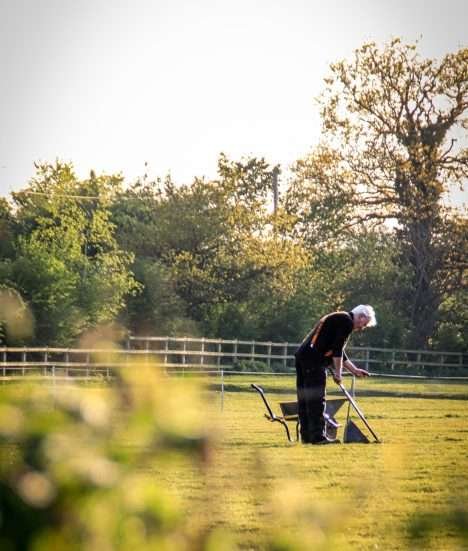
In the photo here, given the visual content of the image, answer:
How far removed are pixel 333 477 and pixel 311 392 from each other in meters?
3.45

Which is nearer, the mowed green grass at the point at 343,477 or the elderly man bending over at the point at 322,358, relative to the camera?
the mowed green grass at the point at 343,477

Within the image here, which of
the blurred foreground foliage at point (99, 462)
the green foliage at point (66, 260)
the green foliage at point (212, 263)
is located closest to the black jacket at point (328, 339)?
the blurred foreground foliage at point (99, 462)

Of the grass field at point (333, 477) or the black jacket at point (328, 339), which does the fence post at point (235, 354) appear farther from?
the black jacket at point (328, 339)

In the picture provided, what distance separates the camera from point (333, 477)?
13148 millimetres

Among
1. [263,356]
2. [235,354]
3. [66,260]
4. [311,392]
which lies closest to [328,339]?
[311,392]

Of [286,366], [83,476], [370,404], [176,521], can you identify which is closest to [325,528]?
[176,521]

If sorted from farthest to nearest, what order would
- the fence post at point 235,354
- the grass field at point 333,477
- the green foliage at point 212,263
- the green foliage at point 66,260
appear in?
the green foliage at point 212,263 → the fence post at point 235,354 → the green foliage at point 66,260 → the grass field at point 333,477

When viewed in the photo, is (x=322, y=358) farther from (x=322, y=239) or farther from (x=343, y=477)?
(x=322, y=239)

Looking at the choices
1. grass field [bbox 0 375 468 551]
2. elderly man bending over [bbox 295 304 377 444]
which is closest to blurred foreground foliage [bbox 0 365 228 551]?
grass field [bbox 0 375 468 551]

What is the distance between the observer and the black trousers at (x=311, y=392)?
1648 cm

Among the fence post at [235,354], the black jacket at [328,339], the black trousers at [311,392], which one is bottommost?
the fence post at [235,354]

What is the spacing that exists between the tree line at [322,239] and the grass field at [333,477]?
38.7ft

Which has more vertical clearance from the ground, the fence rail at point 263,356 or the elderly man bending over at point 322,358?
the elderly man bending over at point 322,358

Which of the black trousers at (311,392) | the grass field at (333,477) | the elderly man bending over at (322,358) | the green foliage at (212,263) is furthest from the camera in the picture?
the green foliage at (212,263)
